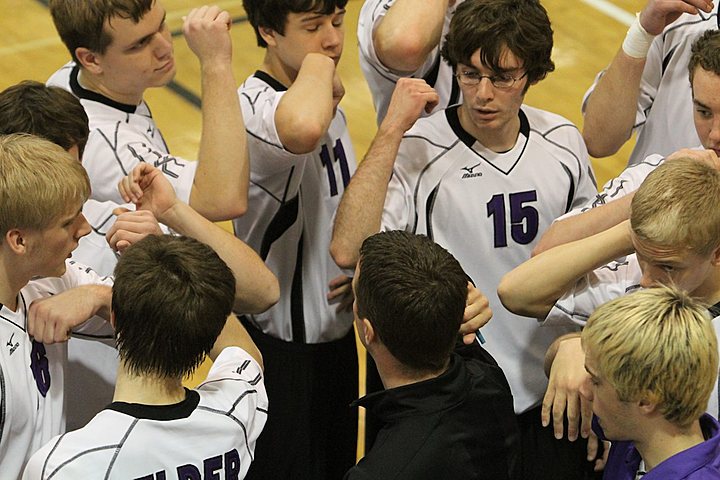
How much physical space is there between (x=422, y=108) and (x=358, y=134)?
10.6 ft

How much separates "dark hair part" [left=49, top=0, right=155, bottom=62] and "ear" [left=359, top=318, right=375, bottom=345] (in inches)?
60.3

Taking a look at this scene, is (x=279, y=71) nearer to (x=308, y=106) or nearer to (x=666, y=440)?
(x=308, y=106)

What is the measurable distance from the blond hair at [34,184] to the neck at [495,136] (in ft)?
4.19

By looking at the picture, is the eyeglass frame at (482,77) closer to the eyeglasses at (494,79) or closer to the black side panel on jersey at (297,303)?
→ the eyeglasses at (494,79)

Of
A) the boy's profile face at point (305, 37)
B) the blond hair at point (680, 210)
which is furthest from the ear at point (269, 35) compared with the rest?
the blond hair at point (680, 210)

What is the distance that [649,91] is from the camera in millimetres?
3674

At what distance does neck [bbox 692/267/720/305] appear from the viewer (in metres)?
2.65

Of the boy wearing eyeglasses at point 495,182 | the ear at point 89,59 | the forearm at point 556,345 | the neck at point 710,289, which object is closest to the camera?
the neck at point 710,289

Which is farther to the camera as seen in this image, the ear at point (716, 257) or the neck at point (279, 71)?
the neck at point (279, 71)

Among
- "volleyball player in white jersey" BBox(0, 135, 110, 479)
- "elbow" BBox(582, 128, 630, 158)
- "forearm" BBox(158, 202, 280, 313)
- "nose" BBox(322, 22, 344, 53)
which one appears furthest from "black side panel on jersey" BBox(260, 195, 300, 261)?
"elbow" BBox(582, 128, 630, 158)

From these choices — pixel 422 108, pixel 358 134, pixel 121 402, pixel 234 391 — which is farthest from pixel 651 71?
pixel 358 134

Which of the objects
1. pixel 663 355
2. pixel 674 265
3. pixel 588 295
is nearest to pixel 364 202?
pixel 588 295

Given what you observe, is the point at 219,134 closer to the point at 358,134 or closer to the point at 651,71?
the point at 651,71

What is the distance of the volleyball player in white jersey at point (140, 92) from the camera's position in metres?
3.09
